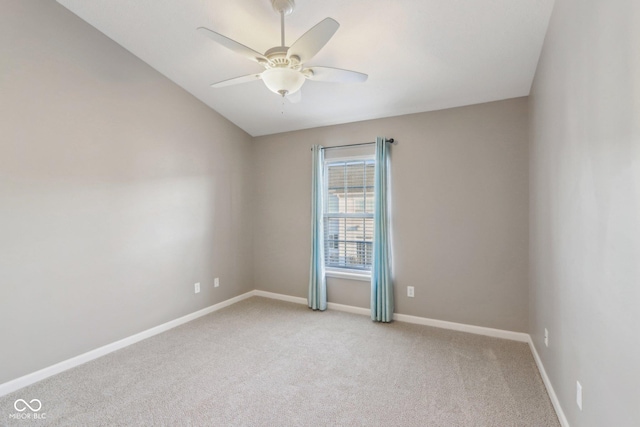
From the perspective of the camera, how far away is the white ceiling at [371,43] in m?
2.20

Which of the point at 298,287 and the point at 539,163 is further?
the point at 298,287

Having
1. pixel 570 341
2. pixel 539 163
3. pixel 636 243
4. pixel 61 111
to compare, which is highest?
pixel 61 111

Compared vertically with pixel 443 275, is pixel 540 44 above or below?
above

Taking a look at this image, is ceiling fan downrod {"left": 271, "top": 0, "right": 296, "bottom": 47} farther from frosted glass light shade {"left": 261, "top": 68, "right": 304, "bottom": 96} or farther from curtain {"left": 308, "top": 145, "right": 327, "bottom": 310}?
curtain {"left": 308, "top": 145, "right": 327, "bottom": 310}

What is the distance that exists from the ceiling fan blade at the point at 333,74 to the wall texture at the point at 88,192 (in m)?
2.06

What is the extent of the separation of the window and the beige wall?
283 mm

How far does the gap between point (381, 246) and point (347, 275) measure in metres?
0.68

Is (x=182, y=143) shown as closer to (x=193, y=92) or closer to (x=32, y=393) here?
(x=193, y=92)

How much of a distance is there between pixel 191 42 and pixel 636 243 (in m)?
3.28

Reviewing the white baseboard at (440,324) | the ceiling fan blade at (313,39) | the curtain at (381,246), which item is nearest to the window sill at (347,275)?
the curtain at (381,246)

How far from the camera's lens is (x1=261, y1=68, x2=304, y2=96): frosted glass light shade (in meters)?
2.00

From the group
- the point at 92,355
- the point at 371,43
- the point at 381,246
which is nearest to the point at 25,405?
the point at 92,355

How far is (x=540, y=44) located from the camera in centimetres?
235

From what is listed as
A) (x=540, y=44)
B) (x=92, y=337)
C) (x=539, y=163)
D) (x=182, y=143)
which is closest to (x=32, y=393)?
(x=92, y=337)
